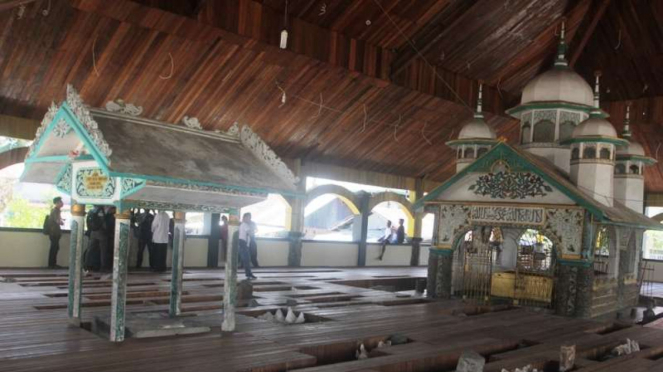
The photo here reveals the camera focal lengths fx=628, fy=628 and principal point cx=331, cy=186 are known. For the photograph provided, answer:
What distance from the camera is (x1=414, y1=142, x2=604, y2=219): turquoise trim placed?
29.8 ft

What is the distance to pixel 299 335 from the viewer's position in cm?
628

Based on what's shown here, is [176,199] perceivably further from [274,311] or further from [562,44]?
[562,44]

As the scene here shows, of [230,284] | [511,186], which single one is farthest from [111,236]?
[511,186]

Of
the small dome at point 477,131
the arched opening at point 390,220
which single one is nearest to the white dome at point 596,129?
the small dome at point 477,131

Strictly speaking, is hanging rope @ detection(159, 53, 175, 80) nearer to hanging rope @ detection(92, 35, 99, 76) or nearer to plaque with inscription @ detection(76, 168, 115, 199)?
hanging rope @ detection(92, 35, 99, 76)

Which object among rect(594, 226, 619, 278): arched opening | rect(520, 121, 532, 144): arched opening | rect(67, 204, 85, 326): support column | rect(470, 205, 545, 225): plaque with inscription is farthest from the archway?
rect(67, 204, 85, 326): support column

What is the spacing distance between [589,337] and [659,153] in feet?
38.4

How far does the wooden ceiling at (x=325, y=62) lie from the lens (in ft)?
30.7

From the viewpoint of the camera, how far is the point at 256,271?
12711 mm

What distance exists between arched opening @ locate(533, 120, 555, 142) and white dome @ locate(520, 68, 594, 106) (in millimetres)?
421

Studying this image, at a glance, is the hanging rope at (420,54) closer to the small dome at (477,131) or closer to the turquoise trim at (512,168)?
the small dome at (477,131)

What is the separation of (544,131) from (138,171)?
8287 millimetres

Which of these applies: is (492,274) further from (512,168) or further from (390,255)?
(390,255)

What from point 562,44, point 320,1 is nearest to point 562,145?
point 562,44
